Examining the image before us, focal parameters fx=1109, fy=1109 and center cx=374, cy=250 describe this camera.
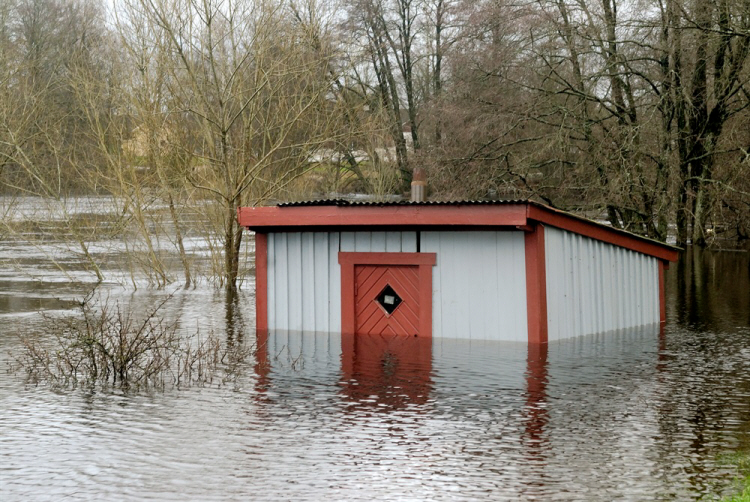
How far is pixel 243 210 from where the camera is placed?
16.7 m

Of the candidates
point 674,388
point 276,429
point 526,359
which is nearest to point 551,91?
point 526,359

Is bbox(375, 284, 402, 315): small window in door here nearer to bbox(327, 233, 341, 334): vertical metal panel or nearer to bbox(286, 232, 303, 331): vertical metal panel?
bbox(327, 233, 341, 334): vertical metal panel

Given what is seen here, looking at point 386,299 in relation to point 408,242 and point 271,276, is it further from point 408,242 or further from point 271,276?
point 271,276

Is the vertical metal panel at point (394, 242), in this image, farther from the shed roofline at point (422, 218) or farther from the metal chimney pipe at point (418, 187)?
the metal chimney pipe at point (418, 187)

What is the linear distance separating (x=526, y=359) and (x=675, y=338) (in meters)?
3.75

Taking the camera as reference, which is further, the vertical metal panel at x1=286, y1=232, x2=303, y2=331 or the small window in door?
the vertical metal panel at x1=286, y1=232, x2=303, y2=331

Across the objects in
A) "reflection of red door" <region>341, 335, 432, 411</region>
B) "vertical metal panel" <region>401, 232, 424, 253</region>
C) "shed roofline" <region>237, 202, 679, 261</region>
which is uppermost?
"shed roofline" <region>237, 202, 679, 261</region>

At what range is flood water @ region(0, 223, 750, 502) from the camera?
7.50 m

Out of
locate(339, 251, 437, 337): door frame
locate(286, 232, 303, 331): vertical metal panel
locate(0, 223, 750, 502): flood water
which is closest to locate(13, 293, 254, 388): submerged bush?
locate(0, 223, 750, 502): flood water

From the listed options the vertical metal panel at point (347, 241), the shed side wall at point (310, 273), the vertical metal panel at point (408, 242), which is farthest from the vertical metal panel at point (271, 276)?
the vertical metal panel at point (408, 242)

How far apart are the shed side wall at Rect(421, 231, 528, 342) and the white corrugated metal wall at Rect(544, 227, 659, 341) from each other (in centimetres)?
46

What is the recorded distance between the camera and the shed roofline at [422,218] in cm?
1484

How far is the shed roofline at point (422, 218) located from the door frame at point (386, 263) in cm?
42

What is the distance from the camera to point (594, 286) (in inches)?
658
